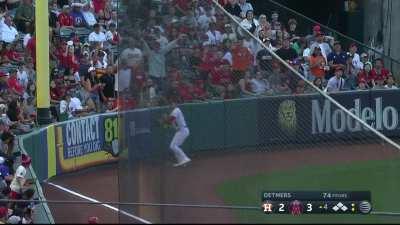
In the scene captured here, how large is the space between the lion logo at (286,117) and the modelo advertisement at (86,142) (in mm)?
7454

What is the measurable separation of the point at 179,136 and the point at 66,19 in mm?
11817

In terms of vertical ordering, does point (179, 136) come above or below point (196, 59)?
below

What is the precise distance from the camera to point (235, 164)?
9984mm

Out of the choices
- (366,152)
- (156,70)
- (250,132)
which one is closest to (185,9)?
(156,70)

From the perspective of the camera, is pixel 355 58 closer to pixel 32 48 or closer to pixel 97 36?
pixel 97 36

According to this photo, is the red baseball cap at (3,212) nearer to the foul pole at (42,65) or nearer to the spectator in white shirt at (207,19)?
the spectator in white shirt at (207,19)

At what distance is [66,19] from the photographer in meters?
21.2

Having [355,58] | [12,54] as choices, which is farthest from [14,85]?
[355,58]

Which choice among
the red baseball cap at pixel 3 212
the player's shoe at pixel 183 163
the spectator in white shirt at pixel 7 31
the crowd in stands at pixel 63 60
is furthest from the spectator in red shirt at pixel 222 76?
the spectator in white shirt at pixel 7 31

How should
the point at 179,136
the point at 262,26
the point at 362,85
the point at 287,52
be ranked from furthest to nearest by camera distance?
the point at 362,85 → the point at 262,26 → the point at 287,52 → the point at 179,136

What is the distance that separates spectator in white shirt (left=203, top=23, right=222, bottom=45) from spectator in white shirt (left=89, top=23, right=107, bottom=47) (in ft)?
36.9

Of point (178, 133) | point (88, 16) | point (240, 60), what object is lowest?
point (178, 133)

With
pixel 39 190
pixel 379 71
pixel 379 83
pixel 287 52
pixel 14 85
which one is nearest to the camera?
pixel 39 190

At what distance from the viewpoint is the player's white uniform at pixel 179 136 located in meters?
9.64
